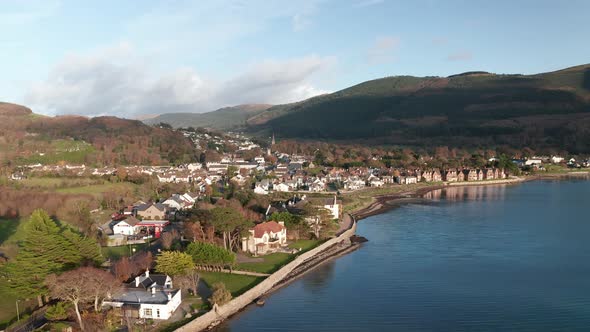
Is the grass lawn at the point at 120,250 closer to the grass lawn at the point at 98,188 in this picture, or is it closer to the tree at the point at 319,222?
the tree at the point at 319,222

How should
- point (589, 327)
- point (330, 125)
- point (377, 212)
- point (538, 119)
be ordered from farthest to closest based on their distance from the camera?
point (330, 125) < point (538, 119) < point (377, 212) < point (589, 327)

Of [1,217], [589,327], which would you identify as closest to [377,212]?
[589,327]

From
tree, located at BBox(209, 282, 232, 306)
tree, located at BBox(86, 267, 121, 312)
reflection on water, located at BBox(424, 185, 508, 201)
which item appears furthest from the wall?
reflection on water, located at BBox(424, 185, 508, 201)

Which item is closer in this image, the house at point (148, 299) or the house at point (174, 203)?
the house at point (148, 299)

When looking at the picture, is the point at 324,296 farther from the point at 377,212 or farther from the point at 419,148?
the point at 419,148

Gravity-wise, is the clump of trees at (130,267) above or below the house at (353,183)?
below

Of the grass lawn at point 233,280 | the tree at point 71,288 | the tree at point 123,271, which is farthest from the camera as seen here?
the grass lawn at point 233,280

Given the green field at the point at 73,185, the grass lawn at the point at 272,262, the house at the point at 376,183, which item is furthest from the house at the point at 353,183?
the grass lawn at the point at 272,262
